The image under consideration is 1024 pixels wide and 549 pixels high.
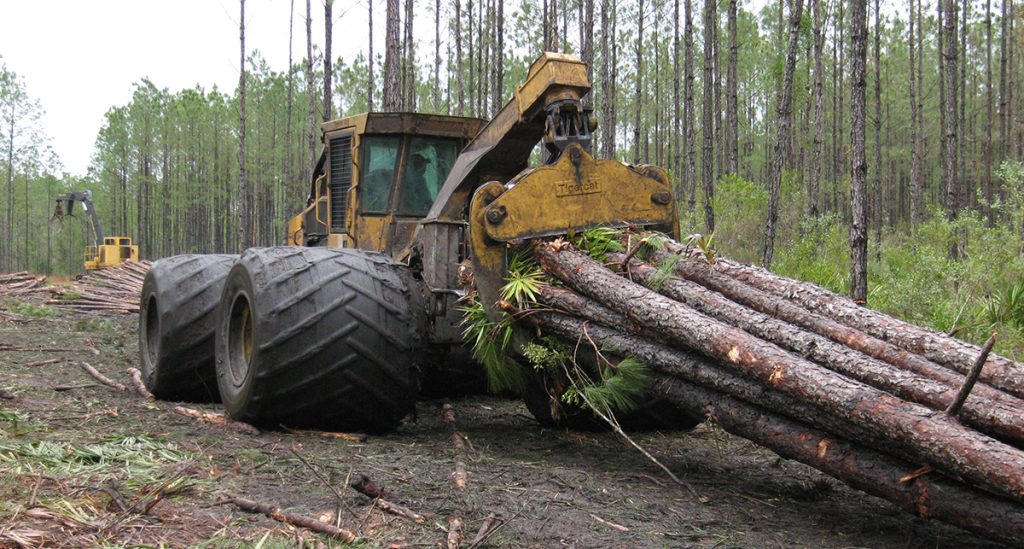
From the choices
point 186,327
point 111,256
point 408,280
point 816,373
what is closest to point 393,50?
point 186,327

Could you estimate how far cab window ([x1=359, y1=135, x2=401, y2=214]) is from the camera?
716cm

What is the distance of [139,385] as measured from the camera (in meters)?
7.22

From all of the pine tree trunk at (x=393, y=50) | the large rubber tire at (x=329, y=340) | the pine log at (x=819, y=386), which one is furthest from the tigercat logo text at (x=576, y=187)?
the pine tree trunk at (x=393, y=50)

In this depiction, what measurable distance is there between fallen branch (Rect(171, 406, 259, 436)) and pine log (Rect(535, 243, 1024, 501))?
220 centimetres

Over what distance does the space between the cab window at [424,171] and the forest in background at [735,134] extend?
4.67 m

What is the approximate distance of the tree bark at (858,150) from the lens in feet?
30.0

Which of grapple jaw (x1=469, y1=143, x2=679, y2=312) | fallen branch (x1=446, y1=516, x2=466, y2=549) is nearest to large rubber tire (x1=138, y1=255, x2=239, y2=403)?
grapple jaw (x1=469, y1=143, x2=679, y2=312)

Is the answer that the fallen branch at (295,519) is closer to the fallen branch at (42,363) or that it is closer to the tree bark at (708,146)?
the fallen branch at (42,363)

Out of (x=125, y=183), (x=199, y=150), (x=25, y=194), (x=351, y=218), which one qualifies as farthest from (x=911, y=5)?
(x=25, y=194)

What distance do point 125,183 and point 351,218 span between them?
56.1 meters

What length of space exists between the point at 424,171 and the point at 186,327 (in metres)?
2.34

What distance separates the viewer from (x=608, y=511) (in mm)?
3793

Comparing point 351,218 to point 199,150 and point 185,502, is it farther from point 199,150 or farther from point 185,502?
point 199,150

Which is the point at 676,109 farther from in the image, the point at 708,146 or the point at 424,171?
the point at 424,171
